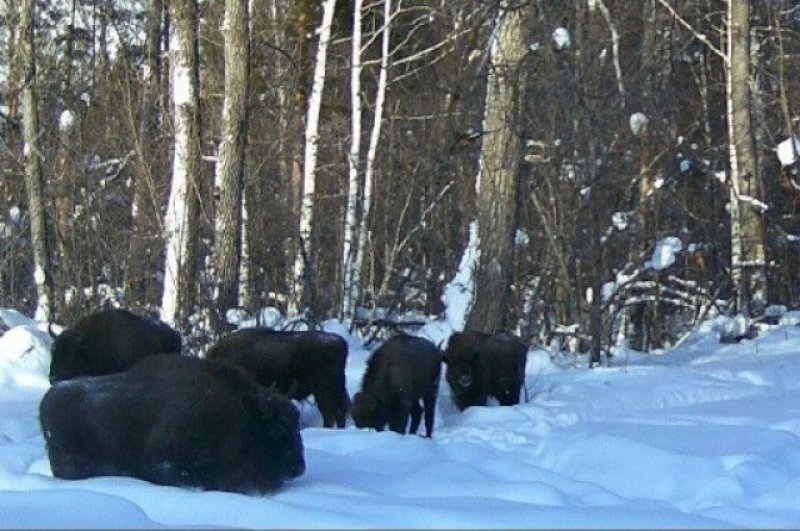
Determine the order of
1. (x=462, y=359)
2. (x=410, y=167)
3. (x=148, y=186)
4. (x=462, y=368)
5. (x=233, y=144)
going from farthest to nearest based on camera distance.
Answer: (x=410, y=167) < (x=148, y=186) < (x=233, y=144) < (x=462, y=359) < (x=462, y=368)

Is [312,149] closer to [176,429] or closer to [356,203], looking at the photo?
[356,203]

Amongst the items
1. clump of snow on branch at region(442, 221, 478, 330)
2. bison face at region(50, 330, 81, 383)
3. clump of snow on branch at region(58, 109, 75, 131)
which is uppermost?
clump of snow on branch at region(58, 109, 75, 131)

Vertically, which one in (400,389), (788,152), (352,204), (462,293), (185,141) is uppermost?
(788,152)

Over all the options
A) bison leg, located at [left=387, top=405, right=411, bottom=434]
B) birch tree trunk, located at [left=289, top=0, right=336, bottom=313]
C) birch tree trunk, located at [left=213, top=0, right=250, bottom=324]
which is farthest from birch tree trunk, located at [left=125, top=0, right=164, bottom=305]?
bison leg, located at [left=387, top=405, right=411, bottom=434]

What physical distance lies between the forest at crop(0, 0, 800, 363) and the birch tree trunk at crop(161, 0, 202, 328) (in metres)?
0.03

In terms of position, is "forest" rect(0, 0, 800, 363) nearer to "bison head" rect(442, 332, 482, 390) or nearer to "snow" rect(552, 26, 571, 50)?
"snow" rect(552, 26, 571, 50)

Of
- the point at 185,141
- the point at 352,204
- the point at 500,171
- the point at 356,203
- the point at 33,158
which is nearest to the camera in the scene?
the point at 500,171

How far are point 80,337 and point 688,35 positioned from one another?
17742 millimetres

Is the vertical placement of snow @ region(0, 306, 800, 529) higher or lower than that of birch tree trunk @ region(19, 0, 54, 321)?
lower

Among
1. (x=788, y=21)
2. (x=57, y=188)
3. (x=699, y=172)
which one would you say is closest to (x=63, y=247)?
(x=57, y=188)

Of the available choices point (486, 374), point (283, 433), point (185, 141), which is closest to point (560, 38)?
point (185, 141)

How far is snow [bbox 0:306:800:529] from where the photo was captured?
5.22m

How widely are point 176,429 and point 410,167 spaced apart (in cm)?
1469

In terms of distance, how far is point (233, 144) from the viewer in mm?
15383
